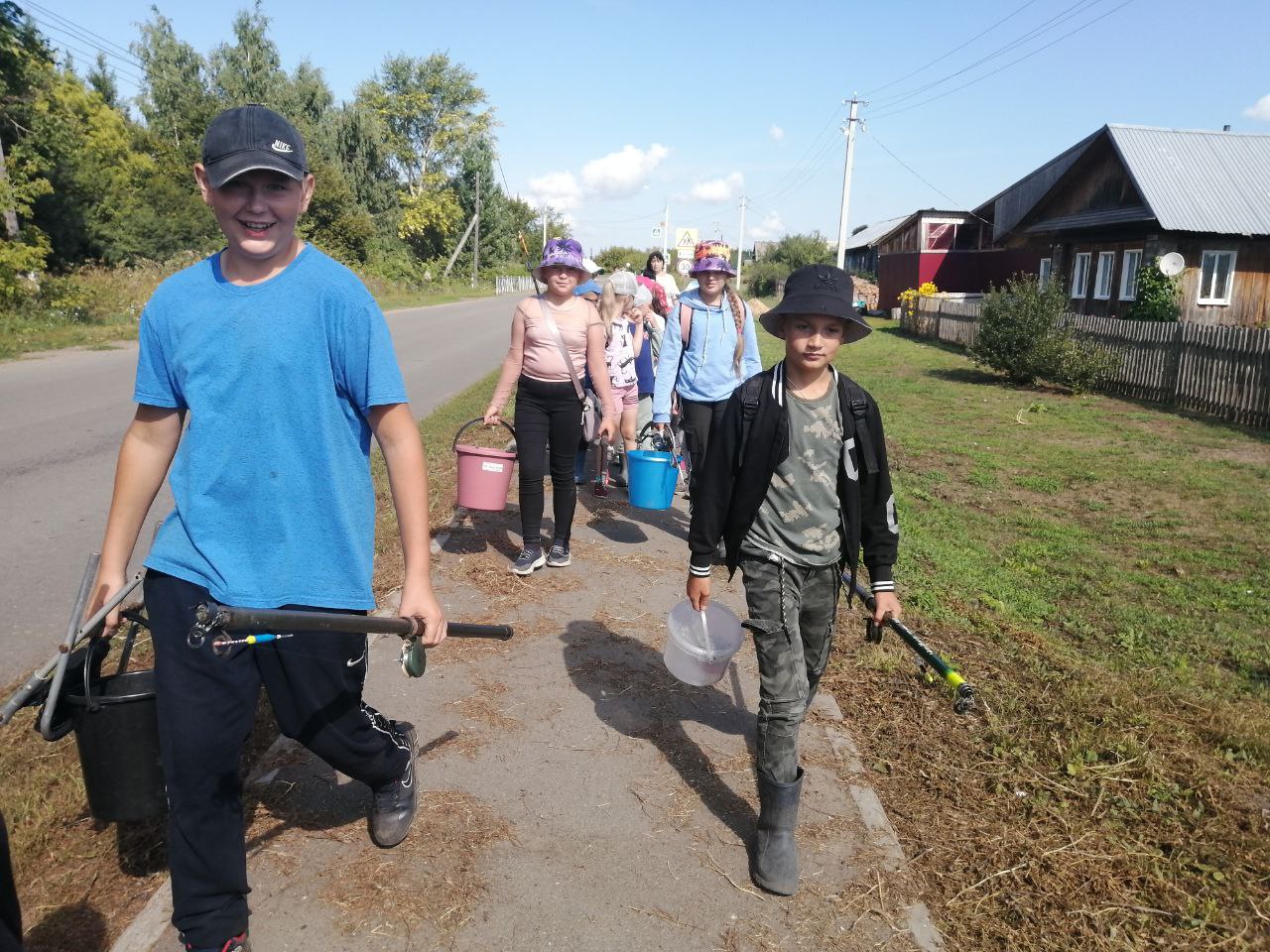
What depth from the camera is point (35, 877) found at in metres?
2.91

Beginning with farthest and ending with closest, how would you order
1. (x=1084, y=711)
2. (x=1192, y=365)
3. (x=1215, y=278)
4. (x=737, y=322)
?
(x=1215, y=278), (x=1192, y=365), (x=737, y=322), (x=1084, y=711)

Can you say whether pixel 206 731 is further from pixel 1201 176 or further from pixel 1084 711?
pixel 1201 176

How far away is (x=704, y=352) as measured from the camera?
616 centimetres

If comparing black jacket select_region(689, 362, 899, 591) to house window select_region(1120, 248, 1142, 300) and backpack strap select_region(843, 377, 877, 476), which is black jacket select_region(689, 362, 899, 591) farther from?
house window select_region(1120, 248, 1142, 300)

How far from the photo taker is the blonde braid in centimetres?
620

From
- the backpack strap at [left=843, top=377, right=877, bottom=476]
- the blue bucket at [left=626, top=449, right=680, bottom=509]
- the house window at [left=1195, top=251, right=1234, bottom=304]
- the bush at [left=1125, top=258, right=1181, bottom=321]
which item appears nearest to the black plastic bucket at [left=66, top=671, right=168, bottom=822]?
the backpack strap at [left=843, top=377, right=877, bottom=476]

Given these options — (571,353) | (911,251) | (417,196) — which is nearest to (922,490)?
(571,353)

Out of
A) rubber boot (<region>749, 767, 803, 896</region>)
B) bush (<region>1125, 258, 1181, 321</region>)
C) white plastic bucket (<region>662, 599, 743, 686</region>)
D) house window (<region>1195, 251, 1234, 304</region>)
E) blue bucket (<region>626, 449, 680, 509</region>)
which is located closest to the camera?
rubber boot (<region>749, 767, 803, 896</region>)

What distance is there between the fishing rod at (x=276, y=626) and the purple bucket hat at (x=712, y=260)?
4196 millimetres

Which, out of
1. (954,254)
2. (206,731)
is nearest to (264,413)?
(206,731)

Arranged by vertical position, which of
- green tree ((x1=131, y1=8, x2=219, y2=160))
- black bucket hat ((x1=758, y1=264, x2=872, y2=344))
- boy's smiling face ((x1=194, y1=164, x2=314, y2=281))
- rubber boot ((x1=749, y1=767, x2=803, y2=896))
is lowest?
rubber boot ((x1=749, y1=767, x2=803, y2=896))

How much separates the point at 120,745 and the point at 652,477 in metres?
3.98

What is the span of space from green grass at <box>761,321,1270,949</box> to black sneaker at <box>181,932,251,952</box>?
80.1 inches

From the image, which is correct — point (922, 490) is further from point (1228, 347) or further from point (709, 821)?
point (1228, 347)
